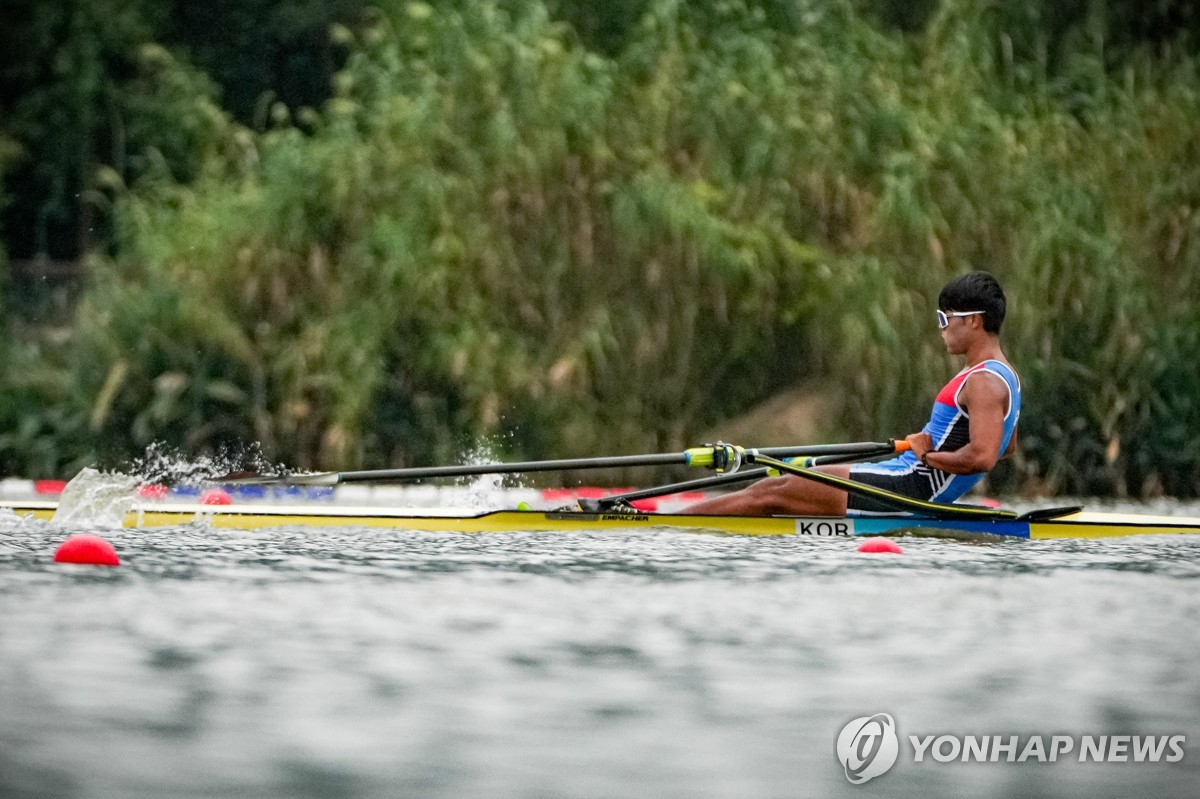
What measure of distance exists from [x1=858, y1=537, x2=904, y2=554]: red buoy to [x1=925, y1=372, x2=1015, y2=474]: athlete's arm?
1.78 ft

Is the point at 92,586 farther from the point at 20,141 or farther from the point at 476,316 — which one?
the point at 20,141

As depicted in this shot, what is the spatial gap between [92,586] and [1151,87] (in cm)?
998

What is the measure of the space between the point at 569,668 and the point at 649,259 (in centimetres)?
838

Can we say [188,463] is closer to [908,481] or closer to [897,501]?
[908,481]

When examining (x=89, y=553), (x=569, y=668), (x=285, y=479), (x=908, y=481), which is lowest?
(x=569, y=668)

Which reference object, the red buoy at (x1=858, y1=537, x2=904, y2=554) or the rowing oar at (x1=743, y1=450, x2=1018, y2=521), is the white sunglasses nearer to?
the rowing oar at (x1=743, y1=450, x2=1018, y2=521)

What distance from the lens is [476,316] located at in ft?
41.2

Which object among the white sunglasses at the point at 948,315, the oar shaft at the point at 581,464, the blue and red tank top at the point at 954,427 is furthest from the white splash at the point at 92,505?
the white sunglasses at the point at 948,315

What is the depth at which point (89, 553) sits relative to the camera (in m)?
6.73

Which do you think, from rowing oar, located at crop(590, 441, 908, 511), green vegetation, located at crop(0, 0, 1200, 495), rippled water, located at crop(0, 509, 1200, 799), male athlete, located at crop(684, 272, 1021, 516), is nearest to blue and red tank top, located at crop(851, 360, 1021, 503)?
male athlete, located at crop(684, 272, 1021, 516)

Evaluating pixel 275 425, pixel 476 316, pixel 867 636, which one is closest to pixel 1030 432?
pixel 476 316

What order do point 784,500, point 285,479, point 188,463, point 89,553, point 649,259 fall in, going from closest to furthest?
point 89,553 → point 784,500 → point 285,479 → point 649,259 → point 188,463

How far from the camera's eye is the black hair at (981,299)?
8188 millimetres

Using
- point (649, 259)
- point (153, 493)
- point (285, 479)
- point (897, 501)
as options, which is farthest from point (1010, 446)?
point (649, 259)
